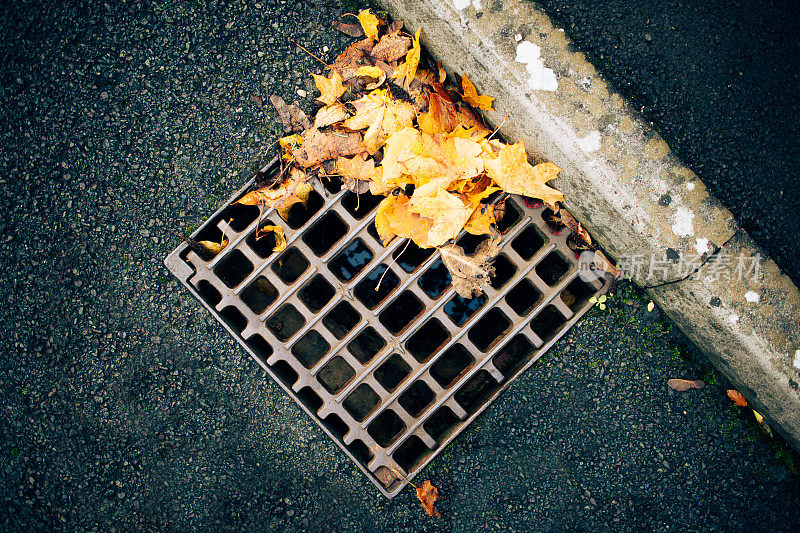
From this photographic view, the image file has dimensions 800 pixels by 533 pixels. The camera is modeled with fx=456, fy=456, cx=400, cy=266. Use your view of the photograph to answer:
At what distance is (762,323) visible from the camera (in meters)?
1.79

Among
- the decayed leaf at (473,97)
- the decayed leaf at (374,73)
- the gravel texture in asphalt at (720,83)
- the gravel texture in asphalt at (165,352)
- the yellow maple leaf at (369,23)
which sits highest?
the gravel texture in asphalt at (720,83)

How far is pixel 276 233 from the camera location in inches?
75.5

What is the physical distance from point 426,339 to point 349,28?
1405mm

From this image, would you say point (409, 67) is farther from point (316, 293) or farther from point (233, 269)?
point (233, 269)

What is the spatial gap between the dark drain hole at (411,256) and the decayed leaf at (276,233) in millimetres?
480

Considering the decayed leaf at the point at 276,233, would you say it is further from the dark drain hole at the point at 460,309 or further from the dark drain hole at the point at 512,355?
the dark drain hole at the point at 512,355

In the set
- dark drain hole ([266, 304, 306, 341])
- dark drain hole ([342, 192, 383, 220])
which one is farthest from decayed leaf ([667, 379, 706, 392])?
dark drain hole ([266, 304, 306, 341])

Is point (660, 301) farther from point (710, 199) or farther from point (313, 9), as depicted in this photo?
point (313, 9)

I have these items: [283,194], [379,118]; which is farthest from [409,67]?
[283,194]

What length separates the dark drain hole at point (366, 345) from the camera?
207 cm

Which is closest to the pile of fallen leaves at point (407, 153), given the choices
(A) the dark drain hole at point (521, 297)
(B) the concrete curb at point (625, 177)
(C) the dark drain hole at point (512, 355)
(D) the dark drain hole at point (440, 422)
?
(B) the concrete curb at point (625, 177)

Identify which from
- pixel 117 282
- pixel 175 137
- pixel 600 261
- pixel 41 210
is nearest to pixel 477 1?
pixel 600 261

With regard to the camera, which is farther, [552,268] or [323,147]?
[552,268]

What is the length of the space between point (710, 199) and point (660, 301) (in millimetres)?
464
